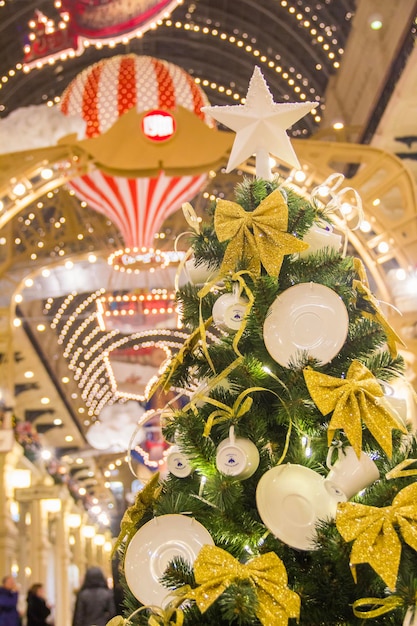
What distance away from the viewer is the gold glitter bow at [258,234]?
7.54 feet

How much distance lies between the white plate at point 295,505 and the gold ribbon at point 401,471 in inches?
4.7

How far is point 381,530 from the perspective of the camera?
6.12 feet

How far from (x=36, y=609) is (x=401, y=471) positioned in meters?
6.67

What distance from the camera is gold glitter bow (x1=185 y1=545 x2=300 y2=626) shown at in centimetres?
183

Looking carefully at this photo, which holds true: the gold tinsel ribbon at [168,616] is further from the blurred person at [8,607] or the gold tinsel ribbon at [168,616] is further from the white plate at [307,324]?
→ the blurred person at [8,607]

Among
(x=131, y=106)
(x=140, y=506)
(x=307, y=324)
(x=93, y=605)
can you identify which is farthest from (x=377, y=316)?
(x=131, y=106)

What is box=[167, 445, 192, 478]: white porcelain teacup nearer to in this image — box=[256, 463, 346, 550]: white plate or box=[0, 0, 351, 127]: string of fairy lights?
box=[256, 463, 346, 550]: white plate

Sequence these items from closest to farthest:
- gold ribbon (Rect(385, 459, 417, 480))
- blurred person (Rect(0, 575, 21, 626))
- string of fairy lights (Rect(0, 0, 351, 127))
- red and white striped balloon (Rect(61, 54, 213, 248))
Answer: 1. gold ribbon (Rect(385, 459, 417, 480))
2. blurred person (Rect(0, 575, 21, 626))
3. red and white striped balloon (Rect(61, 54, 213, 248))
4. string of fairy lights (Rect(0, 0, 351, 127))

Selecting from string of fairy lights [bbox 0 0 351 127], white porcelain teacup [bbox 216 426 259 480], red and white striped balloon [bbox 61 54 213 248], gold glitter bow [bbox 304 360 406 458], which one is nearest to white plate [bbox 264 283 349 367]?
gold glitter bow [bbox 304 360 406 458]

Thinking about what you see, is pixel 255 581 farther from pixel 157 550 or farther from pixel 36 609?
pixel 36 609

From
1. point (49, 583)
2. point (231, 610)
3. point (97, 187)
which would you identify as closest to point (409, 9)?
point (97, 187)

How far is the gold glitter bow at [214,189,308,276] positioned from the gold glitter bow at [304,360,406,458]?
344 mm

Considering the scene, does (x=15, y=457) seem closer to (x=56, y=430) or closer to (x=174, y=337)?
(x=174, y=337)

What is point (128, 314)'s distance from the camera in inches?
439
